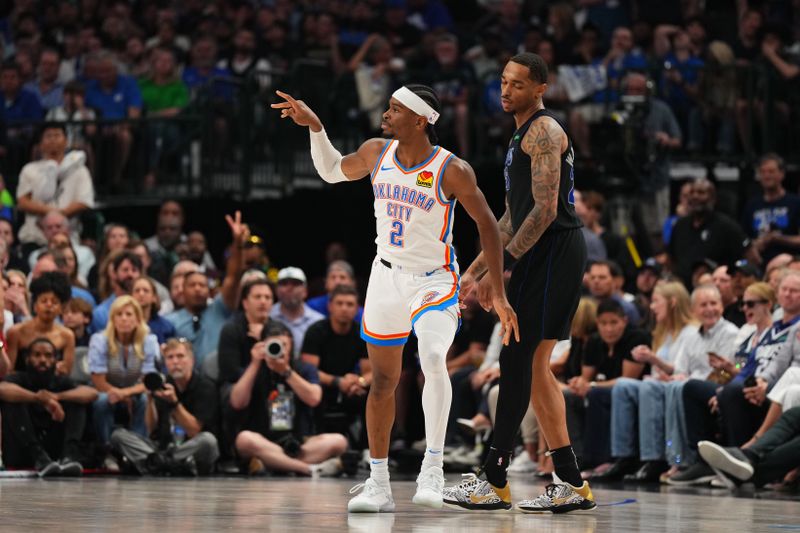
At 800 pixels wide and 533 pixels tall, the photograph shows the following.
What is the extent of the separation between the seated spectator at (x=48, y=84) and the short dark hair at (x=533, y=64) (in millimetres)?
10348

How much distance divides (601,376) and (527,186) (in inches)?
176

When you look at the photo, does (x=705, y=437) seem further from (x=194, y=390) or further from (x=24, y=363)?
(x=24, y=363)

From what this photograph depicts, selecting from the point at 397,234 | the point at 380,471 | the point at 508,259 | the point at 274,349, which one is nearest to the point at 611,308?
the point at 274,349

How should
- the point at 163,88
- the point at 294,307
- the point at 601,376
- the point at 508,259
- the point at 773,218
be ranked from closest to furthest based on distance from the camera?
the point at 508,259 < the point at 601,376 < the point at 294,307 < the point at 773,218 < the point at 163,88

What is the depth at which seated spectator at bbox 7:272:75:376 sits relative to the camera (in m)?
11.0

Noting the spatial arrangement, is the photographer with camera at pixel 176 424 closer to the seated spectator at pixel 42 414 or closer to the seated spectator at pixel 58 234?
the seated spectator at pixel 42 414

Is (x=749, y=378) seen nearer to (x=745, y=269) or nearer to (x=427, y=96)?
(x=745, y=269)

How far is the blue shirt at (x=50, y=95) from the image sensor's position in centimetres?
1638

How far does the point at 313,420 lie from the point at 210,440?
110 cm

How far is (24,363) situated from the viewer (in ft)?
36.0

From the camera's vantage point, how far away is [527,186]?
7121 mm

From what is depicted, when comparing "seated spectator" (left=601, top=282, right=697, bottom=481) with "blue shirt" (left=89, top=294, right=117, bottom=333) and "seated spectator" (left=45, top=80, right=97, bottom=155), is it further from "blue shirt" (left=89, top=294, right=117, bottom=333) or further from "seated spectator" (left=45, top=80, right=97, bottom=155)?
"seated spectator" (left=45, top=80, right=97, bottom=155)

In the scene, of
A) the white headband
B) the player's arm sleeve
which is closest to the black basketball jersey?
the white headband

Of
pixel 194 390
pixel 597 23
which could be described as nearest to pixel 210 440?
pixel 194 390
